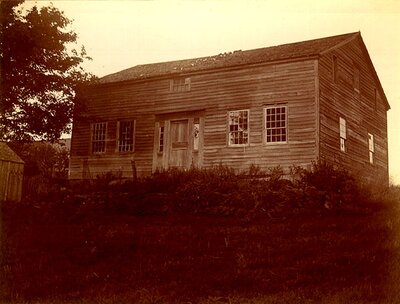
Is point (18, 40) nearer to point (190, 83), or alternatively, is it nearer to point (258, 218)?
point (190, 83)

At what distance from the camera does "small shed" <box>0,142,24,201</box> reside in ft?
63.6

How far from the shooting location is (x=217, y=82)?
21891 millimetres

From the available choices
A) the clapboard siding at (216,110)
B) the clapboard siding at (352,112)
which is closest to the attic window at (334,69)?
the clapboard siding at (352,112)

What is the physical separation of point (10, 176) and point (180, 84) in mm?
9093

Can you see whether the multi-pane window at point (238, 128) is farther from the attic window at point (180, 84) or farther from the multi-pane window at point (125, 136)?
the multi-pane window at point (125, 136)

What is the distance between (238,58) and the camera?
2252 centimetres

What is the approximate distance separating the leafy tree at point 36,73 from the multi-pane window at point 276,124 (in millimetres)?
9649

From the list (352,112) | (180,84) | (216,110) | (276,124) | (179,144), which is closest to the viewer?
(276,124)

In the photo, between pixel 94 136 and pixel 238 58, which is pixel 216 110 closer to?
pixel 238 58

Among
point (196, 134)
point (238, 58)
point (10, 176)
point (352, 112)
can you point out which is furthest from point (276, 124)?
point (10, 176)

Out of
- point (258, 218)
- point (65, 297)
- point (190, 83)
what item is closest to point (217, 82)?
point (190, 83)

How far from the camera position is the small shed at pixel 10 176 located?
763 inches

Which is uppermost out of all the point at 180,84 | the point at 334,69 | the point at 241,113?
the point at 334,69

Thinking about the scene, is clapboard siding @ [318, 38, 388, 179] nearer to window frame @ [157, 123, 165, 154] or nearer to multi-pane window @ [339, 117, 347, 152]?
multi-pane window @ [339, 117, 347, 152]
